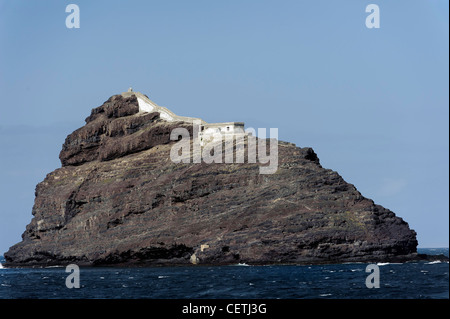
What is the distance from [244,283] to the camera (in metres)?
96.9

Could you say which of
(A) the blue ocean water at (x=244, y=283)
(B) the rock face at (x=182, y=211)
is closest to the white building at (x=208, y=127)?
(B) the rock face at (x=182, y=211)

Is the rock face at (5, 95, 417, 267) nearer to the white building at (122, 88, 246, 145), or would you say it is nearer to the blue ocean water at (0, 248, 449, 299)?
the white building at (122, 88, 246, 145)

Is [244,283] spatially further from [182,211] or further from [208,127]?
[208,127]

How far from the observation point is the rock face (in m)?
133

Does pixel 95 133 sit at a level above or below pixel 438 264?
above

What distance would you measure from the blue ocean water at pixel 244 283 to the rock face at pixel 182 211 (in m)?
6.67

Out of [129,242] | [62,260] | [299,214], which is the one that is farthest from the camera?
[62,260]

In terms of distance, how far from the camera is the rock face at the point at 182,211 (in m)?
133
